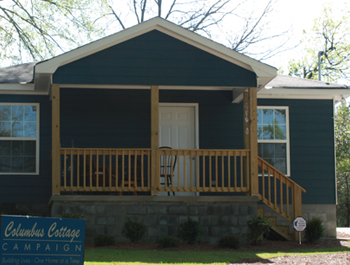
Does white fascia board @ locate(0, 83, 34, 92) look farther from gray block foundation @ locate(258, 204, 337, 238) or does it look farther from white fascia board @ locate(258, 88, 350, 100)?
gray block foundation @ locate(258, 204, 337, 238)

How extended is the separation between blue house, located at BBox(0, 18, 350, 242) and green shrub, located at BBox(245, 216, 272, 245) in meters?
0.25

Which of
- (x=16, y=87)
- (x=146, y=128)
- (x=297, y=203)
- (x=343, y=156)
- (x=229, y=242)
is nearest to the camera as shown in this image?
(x=229, y=242)

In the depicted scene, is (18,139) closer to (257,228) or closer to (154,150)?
(154,150)

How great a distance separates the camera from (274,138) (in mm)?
10391

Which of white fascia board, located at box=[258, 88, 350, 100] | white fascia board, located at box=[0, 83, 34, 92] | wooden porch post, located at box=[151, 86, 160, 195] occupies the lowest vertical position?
wooden porch post, located at box=[151, 86, 160, 195]

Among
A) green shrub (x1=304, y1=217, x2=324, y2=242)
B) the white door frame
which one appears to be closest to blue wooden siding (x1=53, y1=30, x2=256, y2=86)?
the white door frame

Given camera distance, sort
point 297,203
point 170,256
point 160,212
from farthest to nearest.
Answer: point 297,203, point 160,212, point 170,256

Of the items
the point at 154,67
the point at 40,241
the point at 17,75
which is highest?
the point at 17,75

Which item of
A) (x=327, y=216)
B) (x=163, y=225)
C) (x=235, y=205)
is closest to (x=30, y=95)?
(x=163, y=225)

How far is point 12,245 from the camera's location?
420 cm

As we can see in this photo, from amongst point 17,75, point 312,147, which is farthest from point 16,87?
point 312,147

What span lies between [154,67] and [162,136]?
2.35 meters

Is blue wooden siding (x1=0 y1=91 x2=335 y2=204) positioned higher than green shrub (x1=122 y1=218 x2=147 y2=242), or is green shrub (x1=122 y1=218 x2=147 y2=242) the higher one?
blue wooden siding (x1=0 y1=91 x2=335 y2=204)

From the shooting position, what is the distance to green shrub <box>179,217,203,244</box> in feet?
26.1
